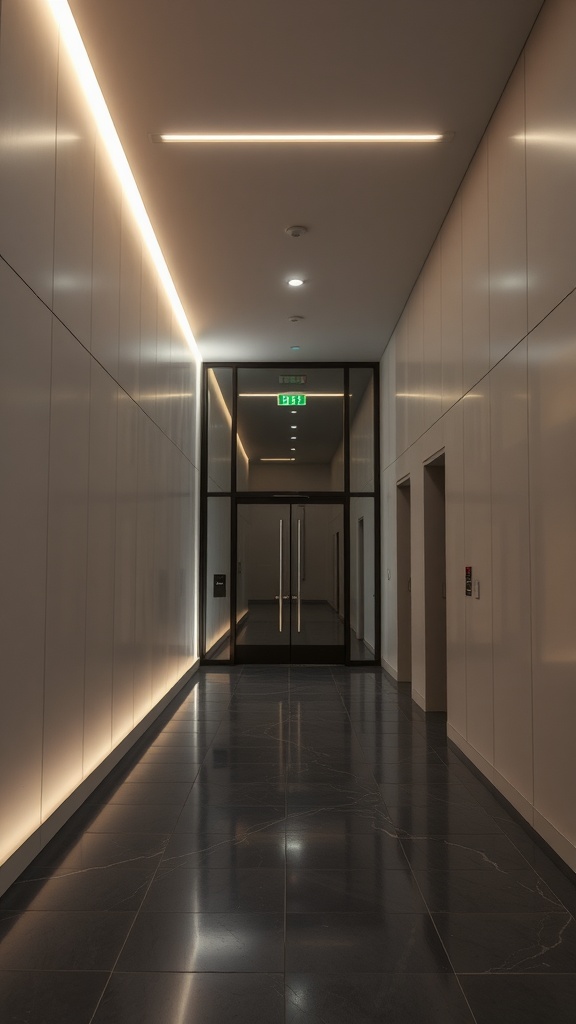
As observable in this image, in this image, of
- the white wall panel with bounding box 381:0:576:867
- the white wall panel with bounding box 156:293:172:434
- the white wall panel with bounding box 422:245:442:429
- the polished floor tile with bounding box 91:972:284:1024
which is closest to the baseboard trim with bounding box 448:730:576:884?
the white wall panel with bounding box 381:0:576:867

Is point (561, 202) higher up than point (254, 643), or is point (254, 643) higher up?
point (561, 202)

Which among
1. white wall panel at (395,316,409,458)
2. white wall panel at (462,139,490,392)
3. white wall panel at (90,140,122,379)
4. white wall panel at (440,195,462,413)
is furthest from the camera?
white wall panel at (395,316,409,458)

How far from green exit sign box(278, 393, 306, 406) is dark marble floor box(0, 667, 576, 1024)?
708 centimetres

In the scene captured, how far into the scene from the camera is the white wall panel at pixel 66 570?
420 cm

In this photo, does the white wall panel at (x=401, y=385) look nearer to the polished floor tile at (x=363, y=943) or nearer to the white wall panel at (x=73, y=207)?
the white wall panel at (x=73, y=207)

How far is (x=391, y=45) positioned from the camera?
4664 millimetres

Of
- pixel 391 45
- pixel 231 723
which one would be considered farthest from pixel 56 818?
pixel 391 45

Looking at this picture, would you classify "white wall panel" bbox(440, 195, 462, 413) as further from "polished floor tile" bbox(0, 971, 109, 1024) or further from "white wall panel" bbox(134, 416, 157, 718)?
"polished floor tile" bbox(0, 971, 109, 1024)

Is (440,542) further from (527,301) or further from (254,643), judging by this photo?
(254,643)

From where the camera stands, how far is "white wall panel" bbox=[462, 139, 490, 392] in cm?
558

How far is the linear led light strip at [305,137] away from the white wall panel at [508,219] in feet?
1.74

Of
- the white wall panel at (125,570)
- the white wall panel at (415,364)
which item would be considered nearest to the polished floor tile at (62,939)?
the white wall panel at (125,570)

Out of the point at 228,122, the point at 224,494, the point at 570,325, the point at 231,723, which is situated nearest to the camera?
the point at 570,325

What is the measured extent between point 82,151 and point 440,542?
16.9 ft
